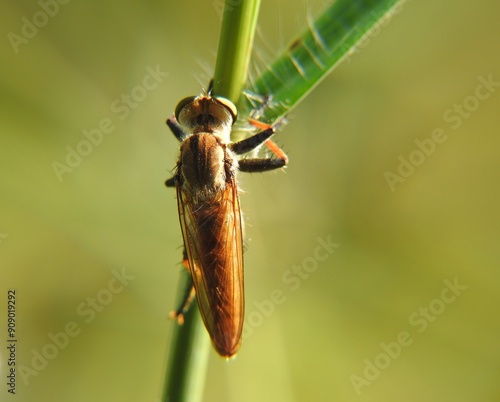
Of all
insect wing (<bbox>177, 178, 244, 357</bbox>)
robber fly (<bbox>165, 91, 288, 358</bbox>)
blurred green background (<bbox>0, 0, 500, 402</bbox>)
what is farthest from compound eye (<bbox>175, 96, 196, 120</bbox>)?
blurred green background (<bbox>0, 0, 500, 402</bbox>)

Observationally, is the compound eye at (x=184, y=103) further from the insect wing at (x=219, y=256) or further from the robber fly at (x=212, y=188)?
the insect wing at (x=219, y=256)

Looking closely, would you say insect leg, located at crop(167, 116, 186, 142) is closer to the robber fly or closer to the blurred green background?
the robber fly

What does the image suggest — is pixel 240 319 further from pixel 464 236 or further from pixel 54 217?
pixel 464 236

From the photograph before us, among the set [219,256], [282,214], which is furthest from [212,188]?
[282,214]

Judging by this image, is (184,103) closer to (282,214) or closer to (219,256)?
(219,256)

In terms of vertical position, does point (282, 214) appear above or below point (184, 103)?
below

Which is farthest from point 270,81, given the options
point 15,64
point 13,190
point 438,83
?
point 438,83
